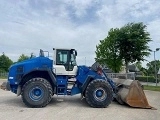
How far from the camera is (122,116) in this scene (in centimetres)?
850

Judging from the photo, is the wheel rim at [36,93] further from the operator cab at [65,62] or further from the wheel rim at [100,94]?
the wheel rim at [100,94]

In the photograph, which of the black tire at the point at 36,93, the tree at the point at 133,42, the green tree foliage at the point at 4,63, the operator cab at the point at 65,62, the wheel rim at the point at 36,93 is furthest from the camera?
the green tree foliage at the point at 4,63

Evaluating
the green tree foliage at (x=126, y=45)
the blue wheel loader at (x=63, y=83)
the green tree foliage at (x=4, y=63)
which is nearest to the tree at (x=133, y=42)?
the green tree foliage at (x=126, y=45)

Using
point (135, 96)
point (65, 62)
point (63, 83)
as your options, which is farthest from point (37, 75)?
point (135, 96)

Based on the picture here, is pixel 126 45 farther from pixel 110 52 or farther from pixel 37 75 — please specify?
pixel 37 75

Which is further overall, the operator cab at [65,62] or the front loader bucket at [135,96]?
the operator cab at [65,62]

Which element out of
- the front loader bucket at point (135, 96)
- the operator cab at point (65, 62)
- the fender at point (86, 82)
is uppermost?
the operator cab at point (65, 62)

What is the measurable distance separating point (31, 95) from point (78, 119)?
3.30 m

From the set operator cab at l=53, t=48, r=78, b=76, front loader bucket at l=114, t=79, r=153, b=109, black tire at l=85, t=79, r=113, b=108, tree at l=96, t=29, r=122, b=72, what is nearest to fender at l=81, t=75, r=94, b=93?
black tire at l=85, t=79, r=113, b=108

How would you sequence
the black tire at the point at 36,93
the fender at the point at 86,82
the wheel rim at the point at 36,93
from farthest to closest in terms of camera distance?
the fender at the point at 86,82
the wheel rim at the point at 36,93
the black tire at the point at 36,93

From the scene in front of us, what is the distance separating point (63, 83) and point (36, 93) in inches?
55.5

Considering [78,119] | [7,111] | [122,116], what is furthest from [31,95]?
[122,116]

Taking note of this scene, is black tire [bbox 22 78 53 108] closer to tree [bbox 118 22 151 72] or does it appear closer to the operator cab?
the operator cab

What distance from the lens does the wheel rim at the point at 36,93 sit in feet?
33.9
